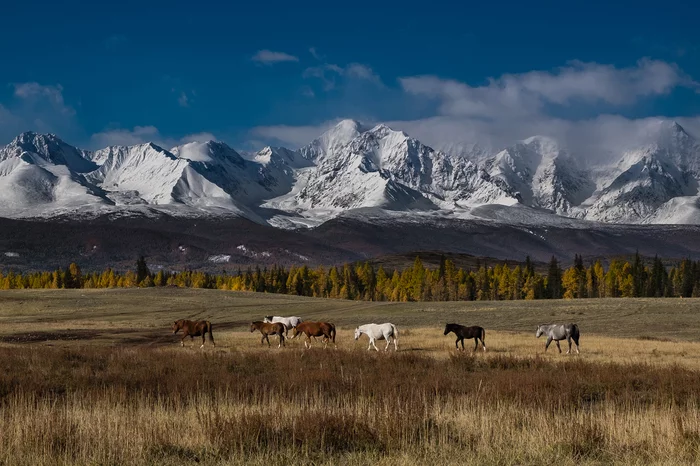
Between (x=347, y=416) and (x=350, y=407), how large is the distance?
2303mm

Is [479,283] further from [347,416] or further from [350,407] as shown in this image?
[347,416]

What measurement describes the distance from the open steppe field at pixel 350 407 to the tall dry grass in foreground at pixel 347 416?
→ 0.05 metres

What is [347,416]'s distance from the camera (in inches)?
503

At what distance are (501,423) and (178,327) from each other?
27.1 meters

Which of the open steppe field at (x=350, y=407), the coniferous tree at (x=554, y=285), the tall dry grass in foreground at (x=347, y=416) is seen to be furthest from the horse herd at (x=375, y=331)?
Result: the coniferous tree at (x=554, y=285)

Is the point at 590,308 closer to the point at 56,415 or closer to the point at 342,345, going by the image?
the point at 342,345

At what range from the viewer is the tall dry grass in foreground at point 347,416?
10.9 m

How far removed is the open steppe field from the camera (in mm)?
10984

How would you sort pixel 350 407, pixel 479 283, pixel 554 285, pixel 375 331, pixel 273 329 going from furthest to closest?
pixel 479 283 → pixel 554 285 → pixel 273 329 → pixel 375 331 → pixel 350 407

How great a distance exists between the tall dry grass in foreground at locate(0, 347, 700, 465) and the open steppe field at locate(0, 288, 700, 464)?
47 millimetres

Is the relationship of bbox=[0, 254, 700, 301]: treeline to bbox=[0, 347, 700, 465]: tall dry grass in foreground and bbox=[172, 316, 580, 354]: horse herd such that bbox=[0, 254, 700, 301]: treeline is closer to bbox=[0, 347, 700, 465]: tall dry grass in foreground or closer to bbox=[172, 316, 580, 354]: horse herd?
bbox=[172, 316, 580, 354]: horse herd

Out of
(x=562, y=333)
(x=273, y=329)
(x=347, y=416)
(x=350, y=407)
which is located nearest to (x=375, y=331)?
(x=273, y=329)

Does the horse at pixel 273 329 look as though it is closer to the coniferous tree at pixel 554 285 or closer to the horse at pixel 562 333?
the horse at pixel 562 333

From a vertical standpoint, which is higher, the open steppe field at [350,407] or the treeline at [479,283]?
the treeline at [479,283]
